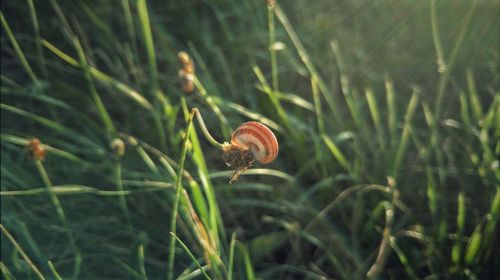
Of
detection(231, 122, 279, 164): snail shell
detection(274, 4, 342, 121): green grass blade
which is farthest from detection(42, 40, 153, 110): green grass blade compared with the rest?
detection(231, 122, 279, 164): snail shell

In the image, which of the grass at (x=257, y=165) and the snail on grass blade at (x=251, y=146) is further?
the grass at (x=257, y=165)

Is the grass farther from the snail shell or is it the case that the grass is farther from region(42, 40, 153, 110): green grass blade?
the snail shell

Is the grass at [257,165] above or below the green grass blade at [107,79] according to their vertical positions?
below

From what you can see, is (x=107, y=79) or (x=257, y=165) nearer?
(x=107, y=79)

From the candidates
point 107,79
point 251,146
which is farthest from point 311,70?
point 251,146

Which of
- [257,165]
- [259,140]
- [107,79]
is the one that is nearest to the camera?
[259,140]

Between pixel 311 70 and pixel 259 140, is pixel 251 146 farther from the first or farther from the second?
pixel 311 70

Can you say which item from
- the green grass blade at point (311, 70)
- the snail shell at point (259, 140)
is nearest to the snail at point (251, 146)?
the snail shell at point (259, 140)

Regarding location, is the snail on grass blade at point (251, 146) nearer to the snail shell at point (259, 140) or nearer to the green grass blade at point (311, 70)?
the snail shell at point (259, 140)

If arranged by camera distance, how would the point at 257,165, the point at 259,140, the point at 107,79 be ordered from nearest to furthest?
the point at 259,140, the point at 107,79, the point at 257,165
